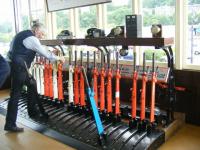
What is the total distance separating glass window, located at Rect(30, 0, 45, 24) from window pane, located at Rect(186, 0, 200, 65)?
386cm

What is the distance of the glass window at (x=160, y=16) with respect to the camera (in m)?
4.16

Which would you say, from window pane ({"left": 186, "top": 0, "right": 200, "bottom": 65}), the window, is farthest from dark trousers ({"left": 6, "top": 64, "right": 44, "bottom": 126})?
window pane ({"left": 186, "top": 0, "right": 200, "bottom": 65})

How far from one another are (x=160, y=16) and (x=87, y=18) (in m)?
1.79

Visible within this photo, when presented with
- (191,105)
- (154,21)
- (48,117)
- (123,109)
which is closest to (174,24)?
(154,21)

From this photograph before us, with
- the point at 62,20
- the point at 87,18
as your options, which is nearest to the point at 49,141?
the point at 87,18

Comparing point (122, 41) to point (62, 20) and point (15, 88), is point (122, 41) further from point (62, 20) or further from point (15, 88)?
point (62, 20)

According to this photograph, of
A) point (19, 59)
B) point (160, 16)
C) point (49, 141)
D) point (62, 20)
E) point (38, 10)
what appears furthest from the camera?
point (38, 10)

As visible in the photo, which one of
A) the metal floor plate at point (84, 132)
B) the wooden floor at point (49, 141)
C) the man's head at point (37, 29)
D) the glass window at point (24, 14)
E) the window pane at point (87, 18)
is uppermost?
the glass window at point (24, 14)

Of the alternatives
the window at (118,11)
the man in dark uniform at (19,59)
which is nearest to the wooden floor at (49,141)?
the man in dark uniform at (19,59)

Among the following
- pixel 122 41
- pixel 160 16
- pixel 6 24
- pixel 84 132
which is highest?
pixel 6 24

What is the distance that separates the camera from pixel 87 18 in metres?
5.61

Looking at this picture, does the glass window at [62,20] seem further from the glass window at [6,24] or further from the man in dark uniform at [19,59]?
the man in dark uniform at [19,59]

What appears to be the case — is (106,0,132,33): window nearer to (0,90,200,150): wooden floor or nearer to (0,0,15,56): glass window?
(0,90,200,150): wooden floor

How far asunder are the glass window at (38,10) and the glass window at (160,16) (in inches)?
121
